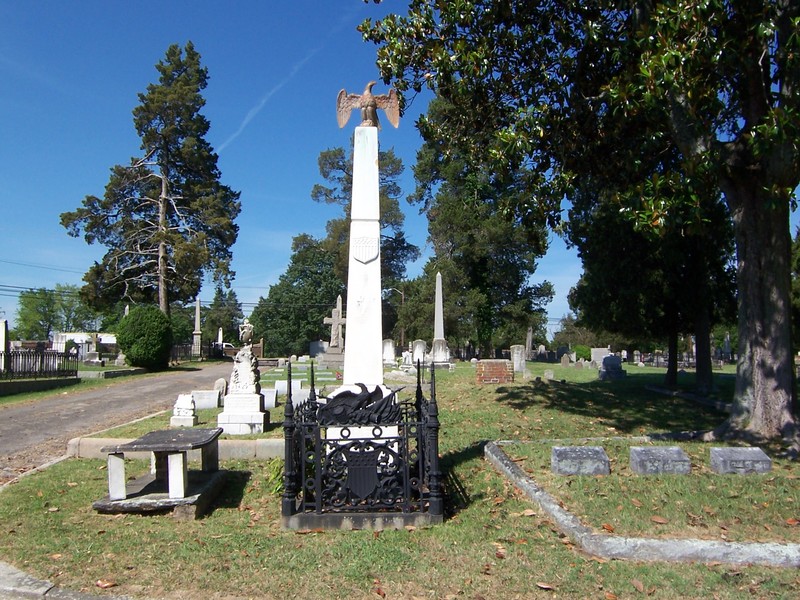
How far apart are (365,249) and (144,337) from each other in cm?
2549

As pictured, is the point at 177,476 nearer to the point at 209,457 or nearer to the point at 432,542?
the point at 209,457

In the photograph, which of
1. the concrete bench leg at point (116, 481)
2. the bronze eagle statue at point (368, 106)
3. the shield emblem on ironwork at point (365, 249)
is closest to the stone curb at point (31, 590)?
the concrete bench leg at point (116, 481)

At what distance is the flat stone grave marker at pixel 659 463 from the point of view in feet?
21.4

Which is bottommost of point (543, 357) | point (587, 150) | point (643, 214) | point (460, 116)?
point (543, 357)

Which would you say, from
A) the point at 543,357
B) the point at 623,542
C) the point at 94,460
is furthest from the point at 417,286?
the point at 623,542

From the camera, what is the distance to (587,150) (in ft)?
35.3

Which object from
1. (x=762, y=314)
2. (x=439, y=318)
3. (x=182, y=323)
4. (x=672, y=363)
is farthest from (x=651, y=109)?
(x=182, y=323)

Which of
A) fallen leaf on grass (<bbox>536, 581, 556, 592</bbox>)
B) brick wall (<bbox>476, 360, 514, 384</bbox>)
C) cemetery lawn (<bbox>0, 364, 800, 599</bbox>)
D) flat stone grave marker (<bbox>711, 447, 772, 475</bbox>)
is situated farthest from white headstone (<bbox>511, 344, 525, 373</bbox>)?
fallen leaf on grass (<bbox>536, 581, 556, 592</bbox>)

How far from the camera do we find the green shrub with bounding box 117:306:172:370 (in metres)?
29.1

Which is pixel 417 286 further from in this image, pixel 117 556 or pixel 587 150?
pixel 117 556

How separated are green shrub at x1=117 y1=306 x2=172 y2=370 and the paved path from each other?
6582mm

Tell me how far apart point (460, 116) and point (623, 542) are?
28.7ft

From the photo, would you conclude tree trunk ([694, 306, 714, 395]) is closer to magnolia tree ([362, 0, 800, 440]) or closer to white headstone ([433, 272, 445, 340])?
magnolia tree ([362, 0, 800, 440])

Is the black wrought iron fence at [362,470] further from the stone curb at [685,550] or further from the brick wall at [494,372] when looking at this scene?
the brick wall at [494,372]
